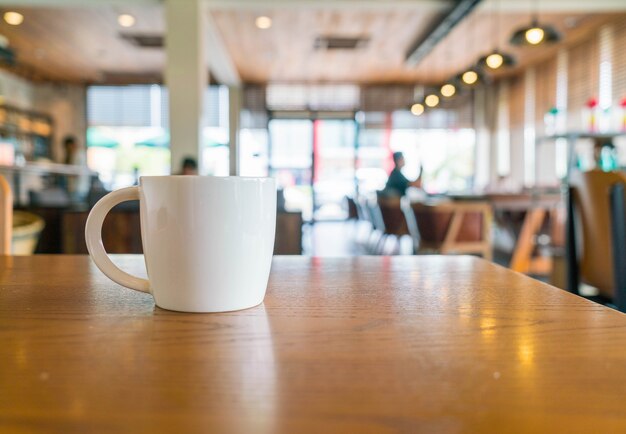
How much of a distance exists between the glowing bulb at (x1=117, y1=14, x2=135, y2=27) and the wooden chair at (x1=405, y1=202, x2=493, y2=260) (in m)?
4.62

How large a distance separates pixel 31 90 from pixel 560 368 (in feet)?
39.7

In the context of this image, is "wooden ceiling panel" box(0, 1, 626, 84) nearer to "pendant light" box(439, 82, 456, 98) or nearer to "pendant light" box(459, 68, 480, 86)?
"pendant light" box(439, 82, 456, 98)

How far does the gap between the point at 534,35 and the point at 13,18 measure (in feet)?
20.9

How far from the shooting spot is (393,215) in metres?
5.53

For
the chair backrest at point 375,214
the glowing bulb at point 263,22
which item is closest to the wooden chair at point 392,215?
the chair backrest at point 375,214

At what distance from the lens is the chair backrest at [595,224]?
156 cm

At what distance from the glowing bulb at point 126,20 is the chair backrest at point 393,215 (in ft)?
13.2

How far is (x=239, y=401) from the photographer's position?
26cm

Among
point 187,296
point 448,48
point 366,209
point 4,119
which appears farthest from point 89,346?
point 4,119

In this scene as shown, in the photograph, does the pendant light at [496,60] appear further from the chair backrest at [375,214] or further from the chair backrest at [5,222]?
the chair backrest at [5,222]

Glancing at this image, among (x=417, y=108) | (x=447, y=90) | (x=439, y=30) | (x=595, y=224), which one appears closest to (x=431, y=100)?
(x=417, y=108)

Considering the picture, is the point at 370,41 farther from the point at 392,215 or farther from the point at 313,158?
the point at 313,158

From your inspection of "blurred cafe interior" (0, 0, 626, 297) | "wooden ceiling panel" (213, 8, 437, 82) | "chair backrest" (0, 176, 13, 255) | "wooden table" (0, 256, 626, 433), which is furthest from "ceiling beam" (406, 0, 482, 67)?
"wooden table" (0, 256, 626, 433)

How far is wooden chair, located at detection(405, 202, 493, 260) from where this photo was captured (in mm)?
4484
